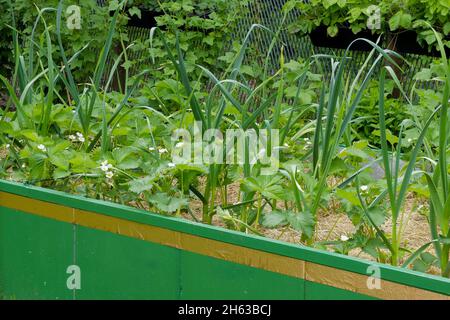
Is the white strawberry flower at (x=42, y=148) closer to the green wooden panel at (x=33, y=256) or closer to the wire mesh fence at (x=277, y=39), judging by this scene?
the green wooden panel at (x=33, y=256)

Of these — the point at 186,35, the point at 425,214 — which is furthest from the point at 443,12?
the point at 425,214

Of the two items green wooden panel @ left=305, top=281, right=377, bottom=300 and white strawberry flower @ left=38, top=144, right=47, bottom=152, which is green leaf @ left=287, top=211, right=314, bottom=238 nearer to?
green wooden panel @ left=305, top=281, right=377, bottom=300

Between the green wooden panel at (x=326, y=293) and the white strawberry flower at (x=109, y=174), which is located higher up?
the white strawberry flower at (x=109, y=174)

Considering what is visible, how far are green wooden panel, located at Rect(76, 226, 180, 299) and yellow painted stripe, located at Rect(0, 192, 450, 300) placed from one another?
0.09 feet

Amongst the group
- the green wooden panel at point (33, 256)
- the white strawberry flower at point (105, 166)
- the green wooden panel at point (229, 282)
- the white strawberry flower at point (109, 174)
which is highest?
the white strawberry flower at point (105, 166)

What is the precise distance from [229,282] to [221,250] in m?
0.08

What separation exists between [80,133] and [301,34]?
13.0 ft

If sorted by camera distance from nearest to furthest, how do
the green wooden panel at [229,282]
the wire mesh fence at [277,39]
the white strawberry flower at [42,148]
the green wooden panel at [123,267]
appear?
1. the green wooden panel at [229,282]
2. the green wooden panel at [123,267]
3. the white strawberry flower at [42,148]
4. the wire mesh fence at [277,39]

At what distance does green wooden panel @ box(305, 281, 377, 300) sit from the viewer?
192cm

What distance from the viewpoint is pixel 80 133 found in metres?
3.05

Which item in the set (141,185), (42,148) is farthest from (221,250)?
(42,148)

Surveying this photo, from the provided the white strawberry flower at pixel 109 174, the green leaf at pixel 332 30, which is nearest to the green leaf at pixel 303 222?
the white strawberry flower at pixel 109 174

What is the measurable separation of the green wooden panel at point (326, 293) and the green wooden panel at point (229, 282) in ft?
0.07

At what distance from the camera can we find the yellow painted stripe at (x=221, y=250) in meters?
1.87
